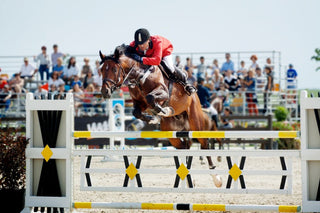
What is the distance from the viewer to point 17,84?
1524cm

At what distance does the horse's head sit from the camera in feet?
18.2

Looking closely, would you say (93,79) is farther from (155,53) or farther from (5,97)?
(155,53)

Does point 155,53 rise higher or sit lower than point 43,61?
lower

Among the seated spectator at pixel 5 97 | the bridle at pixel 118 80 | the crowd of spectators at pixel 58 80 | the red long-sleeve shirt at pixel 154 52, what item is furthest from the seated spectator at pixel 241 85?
the bridle at pixel 118 80

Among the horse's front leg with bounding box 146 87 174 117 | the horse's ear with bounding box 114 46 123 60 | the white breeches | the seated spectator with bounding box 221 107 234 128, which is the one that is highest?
the horse's ear with bounding box 114 46 123 60

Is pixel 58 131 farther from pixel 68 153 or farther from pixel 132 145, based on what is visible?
pixel 132 145

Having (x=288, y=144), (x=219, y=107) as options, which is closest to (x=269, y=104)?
(x=288, y=144)

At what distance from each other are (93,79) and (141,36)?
9.17 metres

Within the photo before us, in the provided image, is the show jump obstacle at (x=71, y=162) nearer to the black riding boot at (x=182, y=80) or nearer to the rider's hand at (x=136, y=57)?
the rider's hand at (x=136, y=57)

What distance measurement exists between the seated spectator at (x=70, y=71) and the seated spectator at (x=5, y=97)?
70.7 inches

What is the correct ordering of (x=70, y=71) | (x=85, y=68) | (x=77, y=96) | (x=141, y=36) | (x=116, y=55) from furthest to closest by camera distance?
(x=85, y=68) → (x=70, y=71) → (x=77, y=96) → (x=141, y=36) → (x=116, y=55)

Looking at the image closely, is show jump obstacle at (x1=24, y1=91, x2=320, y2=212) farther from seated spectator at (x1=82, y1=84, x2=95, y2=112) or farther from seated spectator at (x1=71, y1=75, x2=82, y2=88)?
seated spectator at (x1=71, y1=75, x2=82, y2=88)

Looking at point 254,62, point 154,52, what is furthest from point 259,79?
point 154,52

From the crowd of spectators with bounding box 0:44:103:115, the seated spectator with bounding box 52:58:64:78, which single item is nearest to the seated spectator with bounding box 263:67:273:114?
the crowd of spectators with bounding box 0:44:103:115
